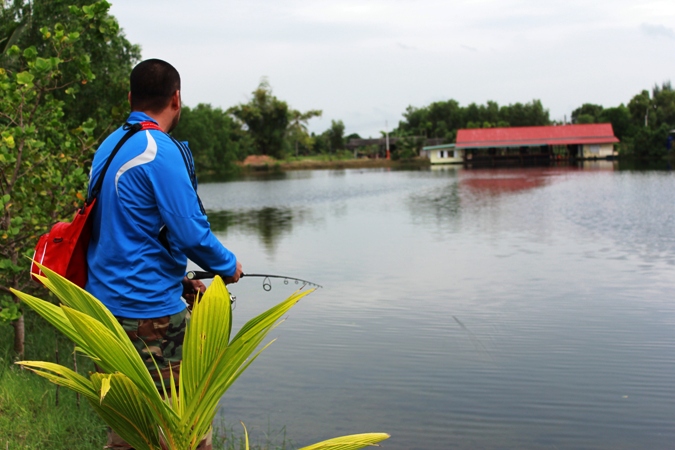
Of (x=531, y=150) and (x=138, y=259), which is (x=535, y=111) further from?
(x=138, y=259)

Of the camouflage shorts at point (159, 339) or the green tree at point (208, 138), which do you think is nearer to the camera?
the camouflage shorts at point (159, 339)

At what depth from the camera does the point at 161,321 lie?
9.12 feet

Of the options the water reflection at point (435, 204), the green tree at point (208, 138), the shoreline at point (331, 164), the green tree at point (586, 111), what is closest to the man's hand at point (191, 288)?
the water reflection at point (435, 204)

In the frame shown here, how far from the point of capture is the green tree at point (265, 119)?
88.2m

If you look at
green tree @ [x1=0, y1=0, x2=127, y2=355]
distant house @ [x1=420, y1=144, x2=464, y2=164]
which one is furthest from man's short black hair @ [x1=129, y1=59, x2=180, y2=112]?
distant house @ [x1=420, y1=144, x2=464, y2=164]

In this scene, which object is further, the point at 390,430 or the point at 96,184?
the point at 390,430

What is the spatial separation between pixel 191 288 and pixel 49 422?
1.95 metres

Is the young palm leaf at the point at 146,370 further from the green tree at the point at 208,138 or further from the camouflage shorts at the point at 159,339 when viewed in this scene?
the green tree at the point at 208,138

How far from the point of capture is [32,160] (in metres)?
5.93

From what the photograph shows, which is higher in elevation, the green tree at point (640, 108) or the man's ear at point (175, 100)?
the green tree at point (640, 108)

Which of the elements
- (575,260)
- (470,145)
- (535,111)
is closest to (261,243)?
(575,260)

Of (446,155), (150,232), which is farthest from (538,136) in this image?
(150,232)

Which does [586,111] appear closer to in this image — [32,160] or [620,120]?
[620,120]

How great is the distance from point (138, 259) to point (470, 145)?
68.5 metres
